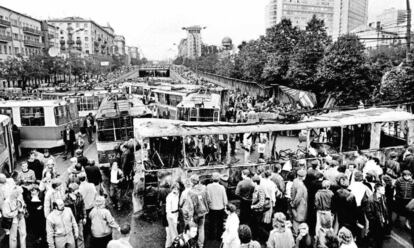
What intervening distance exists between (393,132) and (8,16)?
7637 cm

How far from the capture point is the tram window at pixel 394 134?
13977 millimetres

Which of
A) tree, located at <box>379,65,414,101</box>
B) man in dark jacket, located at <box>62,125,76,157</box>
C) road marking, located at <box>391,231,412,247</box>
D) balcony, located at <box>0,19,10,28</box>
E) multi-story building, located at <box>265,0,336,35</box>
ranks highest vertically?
multi-story building, located at <box>265,0,336,35</box>

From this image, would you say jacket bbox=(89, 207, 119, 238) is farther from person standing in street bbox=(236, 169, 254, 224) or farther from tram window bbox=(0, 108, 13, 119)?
tram window bbox=(0, 108, 13, 119)

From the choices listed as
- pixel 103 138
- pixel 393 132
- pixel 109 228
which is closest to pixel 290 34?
pixel 393 132

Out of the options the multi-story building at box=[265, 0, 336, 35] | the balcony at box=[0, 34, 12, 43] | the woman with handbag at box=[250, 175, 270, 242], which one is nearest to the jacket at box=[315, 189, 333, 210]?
the woman with handbag at box=[250, 175, 270, 242]

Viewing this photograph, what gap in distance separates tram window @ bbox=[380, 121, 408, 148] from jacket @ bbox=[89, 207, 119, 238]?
11.3 m

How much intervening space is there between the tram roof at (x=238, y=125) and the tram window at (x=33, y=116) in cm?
792

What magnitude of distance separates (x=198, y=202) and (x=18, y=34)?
80.2 m

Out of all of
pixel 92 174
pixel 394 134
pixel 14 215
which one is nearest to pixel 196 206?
pixel 92 174

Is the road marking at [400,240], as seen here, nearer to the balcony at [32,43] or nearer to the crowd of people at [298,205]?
the crowd of people at [298,205]

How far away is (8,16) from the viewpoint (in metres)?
71.4

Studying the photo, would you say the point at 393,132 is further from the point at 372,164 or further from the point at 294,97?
the point at 294,97

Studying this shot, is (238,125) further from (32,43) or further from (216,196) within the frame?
(32,43)

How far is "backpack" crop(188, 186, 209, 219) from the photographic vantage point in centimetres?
809
